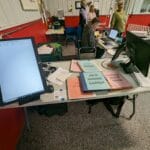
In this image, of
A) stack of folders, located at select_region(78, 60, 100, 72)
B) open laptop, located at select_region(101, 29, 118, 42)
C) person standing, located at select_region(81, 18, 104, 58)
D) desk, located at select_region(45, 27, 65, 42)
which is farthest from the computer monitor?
desk, located at select_region(45, 27, 65, 42)

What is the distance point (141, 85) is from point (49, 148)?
3.87 ft

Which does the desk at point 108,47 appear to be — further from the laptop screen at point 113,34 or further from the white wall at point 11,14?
the white wall at point 11,14

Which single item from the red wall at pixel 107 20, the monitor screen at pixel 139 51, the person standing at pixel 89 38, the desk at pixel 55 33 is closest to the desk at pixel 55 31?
the desk at pixel 55 33

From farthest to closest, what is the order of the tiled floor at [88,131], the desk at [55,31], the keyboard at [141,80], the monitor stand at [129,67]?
1. the desk at [55,31]
2. the tiled floor at [88,131]
3. the monitor stand at [129,67]
4. the keyboard at [141,80]

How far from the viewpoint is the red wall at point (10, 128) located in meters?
1.26

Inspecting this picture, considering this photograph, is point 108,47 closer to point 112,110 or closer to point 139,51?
point 112,110

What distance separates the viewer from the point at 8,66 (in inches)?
40.3

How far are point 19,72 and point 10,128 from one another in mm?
685

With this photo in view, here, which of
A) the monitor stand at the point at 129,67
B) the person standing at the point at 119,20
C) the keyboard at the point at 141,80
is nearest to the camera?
the keyboard at the point at 141,80

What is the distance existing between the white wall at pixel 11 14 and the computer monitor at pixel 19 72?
0.58 meters

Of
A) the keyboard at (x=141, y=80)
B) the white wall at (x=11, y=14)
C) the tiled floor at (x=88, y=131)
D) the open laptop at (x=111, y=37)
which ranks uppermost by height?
the white wall at (x=11, y=14)

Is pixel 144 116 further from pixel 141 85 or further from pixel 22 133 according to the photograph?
pixel 22 133

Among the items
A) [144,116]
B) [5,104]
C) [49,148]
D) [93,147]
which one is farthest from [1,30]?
[144,116]

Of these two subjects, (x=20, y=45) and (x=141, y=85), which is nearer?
(x=20, y=45)
